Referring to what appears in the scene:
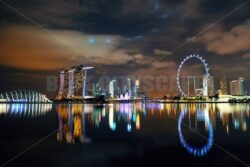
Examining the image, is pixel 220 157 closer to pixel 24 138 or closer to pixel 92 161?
pixel 92 161

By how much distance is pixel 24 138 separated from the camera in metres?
12.2

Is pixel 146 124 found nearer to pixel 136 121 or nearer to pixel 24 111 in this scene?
pixel 136 121

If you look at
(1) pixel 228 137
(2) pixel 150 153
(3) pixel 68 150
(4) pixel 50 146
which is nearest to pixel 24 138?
(4) pixel 50 146

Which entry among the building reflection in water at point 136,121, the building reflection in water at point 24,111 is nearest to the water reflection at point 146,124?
the building reflection in water at point 136,121

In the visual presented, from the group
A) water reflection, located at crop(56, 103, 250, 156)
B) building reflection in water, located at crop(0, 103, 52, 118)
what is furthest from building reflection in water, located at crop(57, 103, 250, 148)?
building reflection in water, located at crop(0, 103, 52, 118)

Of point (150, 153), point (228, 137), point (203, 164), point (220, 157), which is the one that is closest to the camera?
point (203, 164)

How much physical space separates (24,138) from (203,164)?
951cm

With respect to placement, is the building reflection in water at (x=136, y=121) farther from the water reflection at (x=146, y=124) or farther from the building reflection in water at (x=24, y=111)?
the building reflection in water at (x=24, y=111)

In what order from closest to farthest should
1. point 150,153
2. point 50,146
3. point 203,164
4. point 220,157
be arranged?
point 203,164
point 220,157
point 150,153
point 50,146

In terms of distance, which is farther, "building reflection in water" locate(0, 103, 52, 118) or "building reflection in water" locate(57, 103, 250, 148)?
"building reflection in water" locate(0, 103, 52, 118)

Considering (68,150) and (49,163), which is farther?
(68,150)

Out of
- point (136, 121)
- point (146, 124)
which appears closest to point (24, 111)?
point (136, 121)

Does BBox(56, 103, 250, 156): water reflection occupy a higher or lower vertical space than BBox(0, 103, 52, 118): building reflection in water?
higher

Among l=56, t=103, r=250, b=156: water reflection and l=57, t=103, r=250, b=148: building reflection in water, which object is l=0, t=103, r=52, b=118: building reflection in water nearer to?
l=57, t=103, r=250, b=148: building reflection in water
